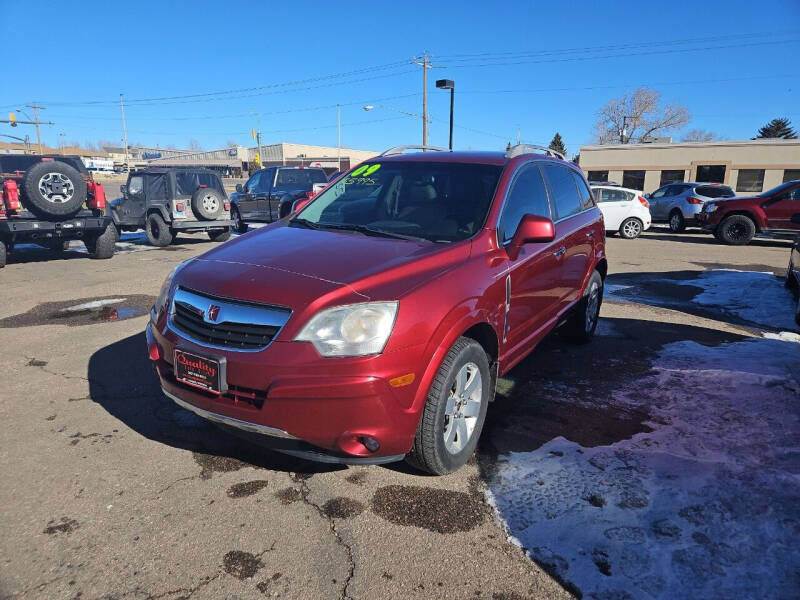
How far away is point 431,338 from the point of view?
2.58 meters

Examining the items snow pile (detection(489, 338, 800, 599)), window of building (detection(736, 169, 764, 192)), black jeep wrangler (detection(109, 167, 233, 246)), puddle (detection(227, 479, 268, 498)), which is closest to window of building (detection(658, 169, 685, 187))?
window of building (detection(736, 169, 764, 192))

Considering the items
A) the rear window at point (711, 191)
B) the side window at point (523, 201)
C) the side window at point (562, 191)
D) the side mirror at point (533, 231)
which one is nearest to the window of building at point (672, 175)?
the rear window at point (711, 191)

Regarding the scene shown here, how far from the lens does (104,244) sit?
10477 mm

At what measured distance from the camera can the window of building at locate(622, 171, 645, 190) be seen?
35844mm

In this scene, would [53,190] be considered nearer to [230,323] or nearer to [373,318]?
[230,323]

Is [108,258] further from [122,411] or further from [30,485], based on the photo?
[30,485]

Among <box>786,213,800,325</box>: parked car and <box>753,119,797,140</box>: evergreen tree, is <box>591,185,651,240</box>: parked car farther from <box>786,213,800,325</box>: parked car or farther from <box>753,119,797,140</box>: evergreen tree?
<box>753,119,797,140</box>: evergreen tree

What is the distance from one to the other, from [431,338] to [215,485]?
4.74 feet

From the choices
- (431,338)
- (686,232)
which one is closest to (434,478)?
(431,338)

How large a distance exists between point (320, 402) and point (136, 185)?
43.4 ft

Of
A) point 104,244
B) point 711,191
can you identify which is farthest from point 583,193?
point 711,191

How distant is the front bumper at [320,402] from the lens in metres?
2.39

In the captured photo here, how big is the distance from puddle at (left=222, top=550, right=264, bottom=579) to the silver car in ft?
60.1

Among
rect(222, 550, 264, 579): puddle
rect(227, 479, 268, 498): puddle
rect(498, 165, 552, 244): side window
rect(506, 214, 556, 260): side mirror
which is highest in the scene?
rect(498, 165, 552, 244): side window
